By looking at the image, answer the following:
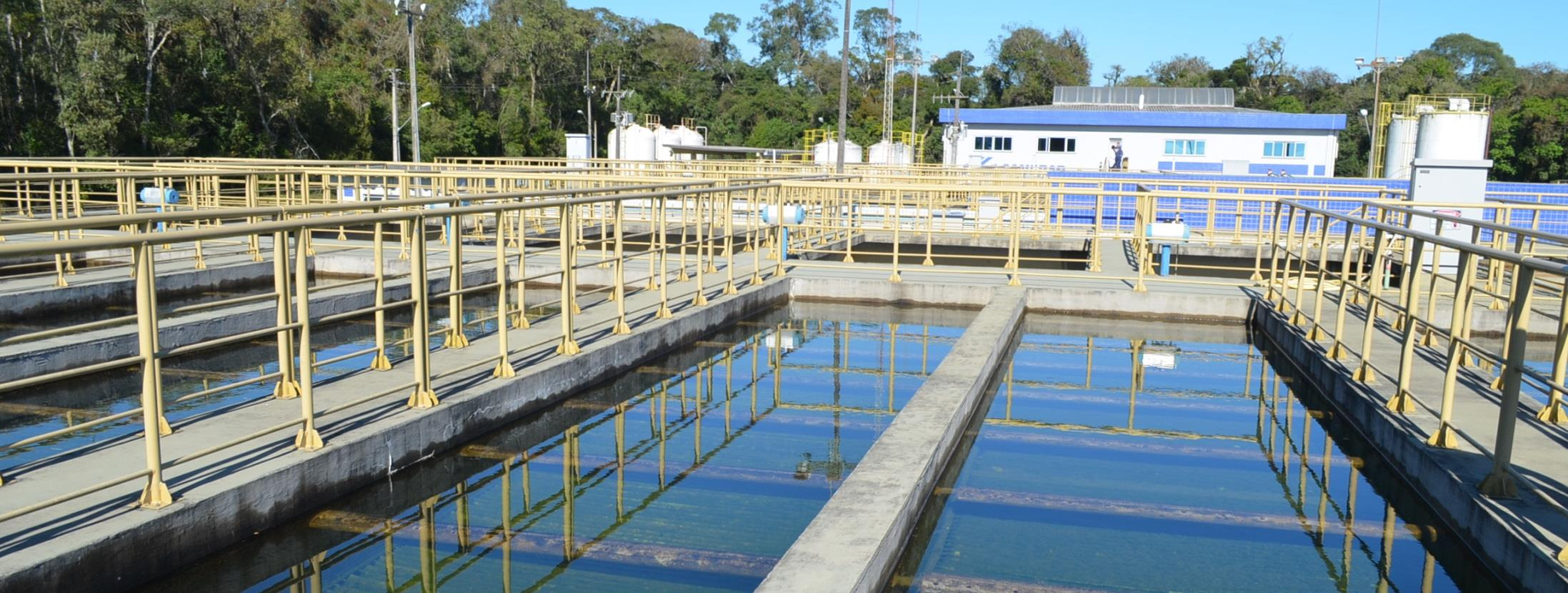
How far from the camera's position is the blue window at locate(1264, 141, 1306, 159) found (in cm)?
5084

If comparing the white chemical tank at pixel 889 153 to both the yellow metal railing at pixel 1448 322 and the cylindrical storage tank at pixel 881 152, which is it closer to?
the cylindrical storage tank at pixel 881 152

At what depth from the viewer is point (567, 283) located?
8.53 meters

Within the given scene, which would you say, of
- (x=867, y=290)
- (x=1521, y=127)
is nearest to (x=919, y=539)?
(x=867, y=290)

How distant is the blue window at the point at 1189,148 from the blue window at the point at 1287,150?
9.82 ft

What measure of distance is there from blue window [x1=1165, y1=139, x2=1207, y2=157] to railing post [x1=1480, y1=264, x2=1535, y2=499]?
48.2 m

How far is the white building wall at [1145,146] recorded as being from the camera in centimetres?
5069

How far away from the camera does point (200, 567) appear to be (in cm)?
527

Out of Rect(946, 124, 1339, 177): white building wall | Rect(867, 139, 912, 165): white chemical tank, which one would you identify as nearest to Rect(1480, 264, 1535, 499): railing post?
Rect(867, 139, 912, 165): white chemical tank

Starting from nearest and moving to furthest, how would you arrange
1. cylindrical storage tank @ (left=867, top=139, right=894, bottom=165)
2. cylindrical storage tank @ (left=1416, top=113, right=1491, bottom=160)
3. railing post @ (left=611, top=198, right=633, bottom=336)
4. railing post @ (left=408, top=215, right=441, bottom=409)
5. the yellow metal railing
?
the yellow metal railing
railing post @ (left=408, top=215, right=441, bottom=409)
railing post @ (left=611, top=198, right=633, bottom=336)
cylindrical storage tank @ (left=1416, top=113, right=1491, bottom=160)
cylindrical storage tank @ (left=867, top=139, right=894, bottom=165)

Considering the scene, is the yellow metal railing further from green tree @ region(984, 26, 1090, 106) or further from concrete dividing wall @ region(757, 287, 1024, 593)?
green tree @ region(984, 26, 1090, 106)

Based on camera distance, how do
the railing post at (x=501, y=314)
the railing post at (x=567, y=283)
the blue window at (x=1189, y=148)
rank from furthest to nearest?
1. the blue window at (x=1189, y=148)
2. the railing post at (x=567, y=283)
3. the railing post at (x=501, y=314)

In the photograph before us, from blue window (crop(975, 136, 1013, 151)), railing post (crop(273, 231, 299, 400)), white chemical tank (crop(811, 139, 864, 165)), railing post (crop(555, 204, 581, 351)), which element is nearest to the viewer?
railing post (crop(273, 231, 299, 400))

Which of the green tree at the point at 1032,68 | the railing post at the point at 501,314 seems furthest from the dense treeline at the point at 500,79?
the railing post at the point at 501,314

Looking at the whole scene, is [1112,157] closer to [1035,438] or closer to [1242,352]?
[1242,352]
